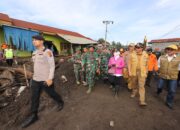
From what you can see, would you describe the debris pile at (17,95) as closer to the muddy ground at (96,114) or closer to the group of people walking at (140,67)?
the muddy ground at (96,114)

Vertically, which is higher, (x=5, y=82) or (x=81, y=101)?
(x=5, y=82)

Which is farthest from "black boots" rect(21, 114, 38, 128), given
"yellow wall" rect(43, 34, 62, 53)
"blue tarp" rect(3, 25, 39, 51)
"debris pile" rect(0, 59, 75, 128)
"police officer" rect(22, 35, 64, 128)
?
"yellow wall" rect(43, 34, 62, 53)

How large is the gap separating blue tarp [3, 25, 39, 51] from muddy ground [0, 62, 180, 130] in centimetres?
683

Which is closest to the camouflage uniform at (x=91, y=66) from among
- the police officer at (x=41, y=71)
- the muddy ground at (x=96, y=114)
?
the muddy ground at (x=96, y=114)

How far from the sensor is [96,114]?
352 cm

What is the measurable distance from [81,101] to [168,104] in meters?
2.61

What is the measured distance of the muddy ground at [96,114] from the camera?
3.04 meters

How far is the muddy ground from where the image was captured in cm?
304

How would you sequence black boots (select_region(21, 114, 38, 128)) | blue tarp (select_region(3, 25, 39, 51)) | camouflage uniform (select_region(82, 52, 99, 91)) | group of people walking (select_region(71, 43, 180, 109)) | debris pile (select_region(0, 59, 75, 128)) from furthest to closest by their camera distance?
blue tarp (select_region(3, 25, 39, 51)) < camouflage uniform (select_region(82, 52, 99, 91)) < group of people walking (select_region(71, 43, 180, 109)) < debris pile (select_region(0, 59, 75, 128)) < black boots (select_region(21, 114, 38, 128))

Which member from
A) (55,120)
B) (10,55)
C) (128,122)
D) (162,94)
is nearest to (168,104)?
(162,94)

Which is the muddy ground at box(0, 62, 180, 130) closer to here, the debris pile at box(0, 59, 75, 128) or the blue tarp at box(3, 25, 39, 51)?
the debris pile at box(0, 59, 75, 128)

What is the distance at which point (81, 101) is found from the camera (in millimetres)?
4363

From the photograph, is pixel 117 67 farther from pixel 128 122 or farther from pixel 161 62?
pixel 128 122

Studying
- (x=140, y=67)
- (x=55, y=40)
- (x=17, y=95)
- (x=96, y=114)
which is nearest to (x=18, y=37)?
(x=55, y=40)
